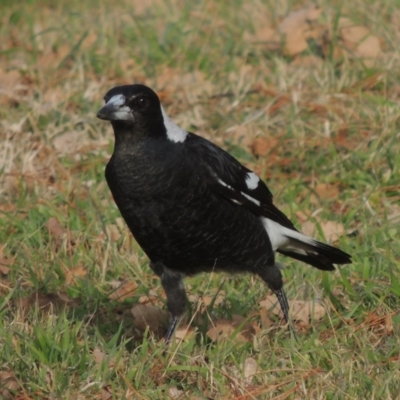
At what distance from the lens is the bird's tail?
5133 mm

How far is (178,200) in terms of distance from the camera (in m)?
4.43

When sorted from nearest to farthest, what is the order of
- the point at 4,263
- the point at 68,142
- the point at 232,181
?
the point at 232,181 < the point at 4,263 < the point at 68,142

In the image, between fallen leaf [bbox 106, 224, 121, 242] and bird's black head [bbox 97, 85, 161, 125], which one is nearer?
bird's black head [bbox 97, 85, 161, 125]

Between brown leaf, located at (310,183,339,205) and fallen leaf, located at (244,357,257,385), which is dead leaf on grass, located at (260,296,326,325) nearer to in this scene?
fallen leaf, located at (244,357,257,385)

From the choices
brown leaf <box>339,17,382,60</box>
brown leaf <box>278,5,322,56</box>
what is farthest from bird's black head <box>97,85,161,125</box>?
brown leaf <box>278,5,322,56</box>

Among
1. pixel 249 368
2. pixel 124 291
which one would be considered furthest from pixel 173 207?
pixel 124 291

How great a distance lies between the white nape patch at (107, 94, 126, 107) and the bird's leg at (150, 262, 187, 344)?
816mm

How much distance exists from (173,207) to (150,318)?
80cm

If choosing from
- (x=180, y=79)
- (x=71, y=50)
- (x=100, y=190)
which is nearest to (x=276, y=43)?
(x=180, y=79)

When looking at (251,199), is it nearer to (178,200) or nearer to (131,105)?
(178,200)

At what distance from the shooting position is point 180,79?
7859 mm

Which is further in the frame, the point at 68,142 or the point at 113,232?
the point at 68,142

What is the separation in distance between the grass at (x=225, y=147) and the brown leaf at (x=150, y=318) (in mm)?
78

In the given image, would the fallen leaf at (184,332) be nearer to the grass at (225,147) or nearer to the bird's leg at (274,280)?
the grass at (225,147)
